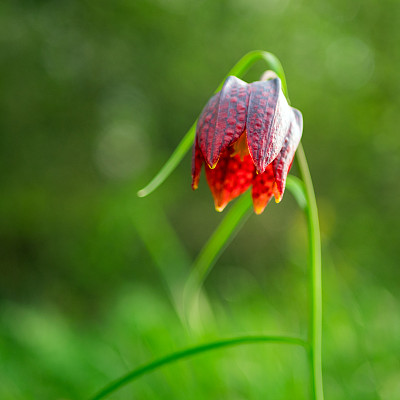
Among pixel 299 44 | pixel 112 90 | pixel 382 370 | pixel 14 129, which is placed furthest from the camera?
pixel 299 44

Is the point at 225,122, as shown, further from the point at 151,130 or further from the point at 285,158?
the point at 151,130

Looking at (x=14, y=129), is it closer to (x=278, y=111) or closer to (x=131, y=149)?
(x=131, y=149)

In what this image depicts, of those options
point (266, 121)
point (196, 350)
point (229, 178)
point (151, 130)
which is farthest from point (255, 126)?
point (151, 130)

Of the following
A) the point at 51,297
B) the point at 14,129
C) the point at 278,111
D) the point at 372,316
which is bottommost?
the point at 278,111

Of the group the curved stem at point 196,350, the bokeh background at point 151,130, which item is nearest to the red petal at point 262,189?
the curved stem at point 196,350

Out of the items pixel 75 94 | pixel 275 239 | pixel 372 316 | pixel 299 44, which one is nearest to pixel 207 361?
pixel 372 316

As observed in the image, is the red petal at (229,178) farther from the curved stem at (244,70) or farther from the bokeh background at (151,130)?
the bokeh background at (151,130)
